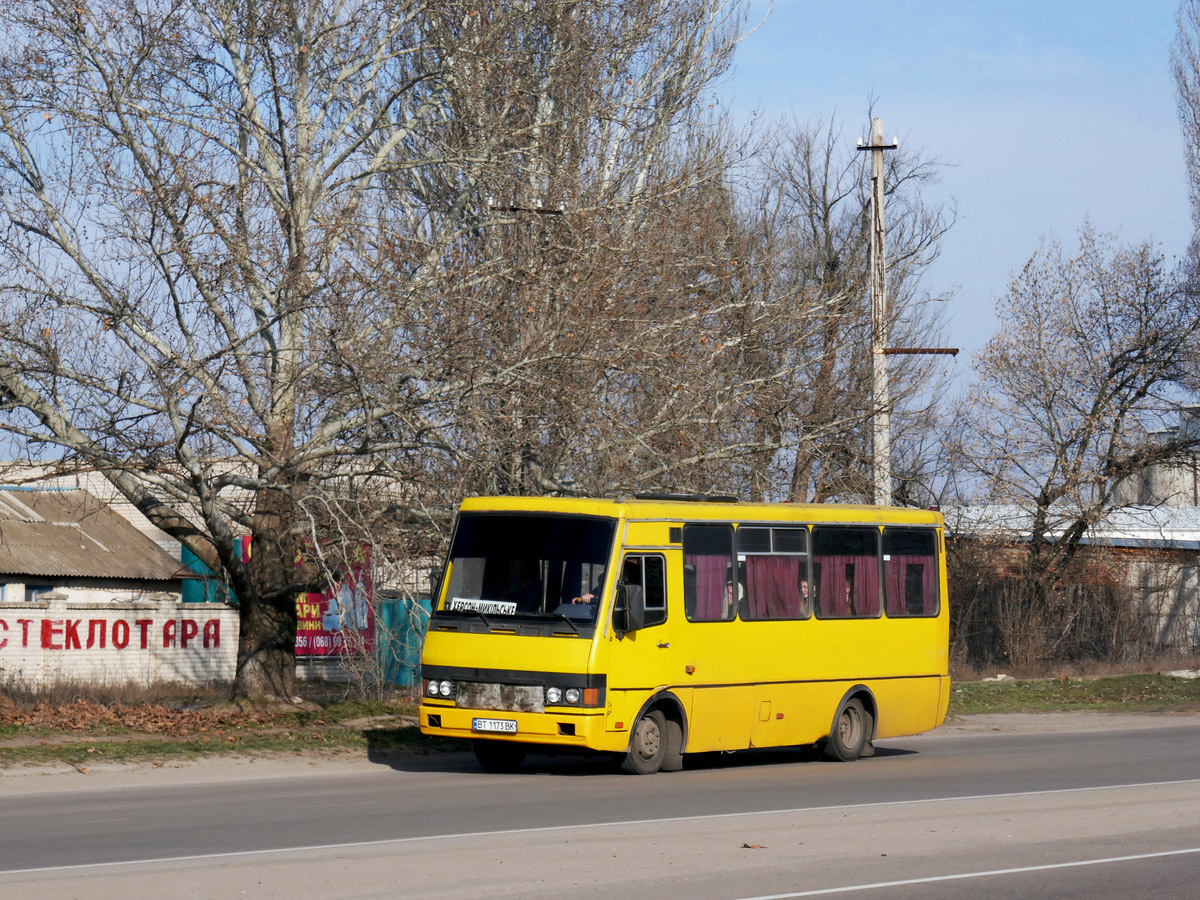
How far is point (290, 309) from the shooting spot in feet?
55.7

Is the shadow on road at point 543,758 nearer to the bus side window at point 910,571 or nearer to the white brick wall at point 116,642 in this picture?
the bus side window at point 910,571

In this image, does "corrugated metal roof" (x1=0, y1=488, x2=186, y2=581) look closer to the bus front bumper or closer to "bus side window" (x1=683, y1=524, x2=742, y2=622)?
the bus front bumper

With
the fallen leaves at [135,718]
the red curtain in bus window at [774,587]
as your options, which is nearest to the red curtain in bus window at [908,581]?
the red curtain in bus window at [774,587]

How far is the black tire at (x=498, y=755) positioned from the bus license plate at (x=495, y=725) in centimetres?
76

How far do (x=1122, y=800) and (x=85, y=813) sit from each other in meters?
8.81

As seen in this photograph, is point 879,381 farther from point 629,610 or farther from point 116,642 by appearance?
point 116,642

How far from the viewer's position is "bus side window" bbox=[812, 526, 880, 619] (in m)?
17.5

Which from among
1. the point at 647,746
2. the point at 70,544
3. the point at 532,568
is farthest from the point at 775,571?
the point at 70,544

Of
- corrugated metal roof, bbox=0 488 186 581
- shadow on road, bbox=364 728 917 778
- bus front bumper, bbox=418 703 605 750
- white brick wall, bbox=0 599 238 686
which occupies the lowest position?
shadow on road, bbox=364 728 917 778

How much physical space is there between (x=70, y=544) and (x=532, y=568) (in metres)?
26.5

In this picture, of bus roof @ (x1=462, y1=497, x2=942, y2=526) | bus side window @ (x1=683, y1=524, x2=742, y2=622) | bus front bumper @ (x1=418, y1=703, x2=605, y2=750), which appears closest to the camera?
bus front bumper @ (x1=418, y1=703, x2=605, y2=750)

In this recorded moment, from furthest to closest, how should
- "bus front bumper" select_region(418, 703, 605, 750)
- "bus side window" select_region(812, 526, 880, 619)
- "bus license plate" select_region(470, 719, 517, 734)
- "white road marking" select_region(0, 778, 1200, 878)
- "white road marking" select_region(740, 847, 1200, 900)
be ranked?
"bus side window" select_region(812, 526, 880, 619) → "bus license plate" select_region(470, 719, 517, 734) → "bus front bumper" select_region(418, 703, 605, 750) → "white road marking" select_region(0, 778, 1200, 878) → "white road marking" select_region(740, 847, 1200, 900)

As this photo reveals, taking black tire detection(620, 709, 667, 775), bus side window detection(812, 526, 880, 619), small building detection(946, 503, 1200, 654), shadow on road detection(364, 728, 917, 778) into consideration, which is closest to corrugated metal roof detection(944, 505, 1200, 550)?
small building detection(946, 503, 1200, 654)

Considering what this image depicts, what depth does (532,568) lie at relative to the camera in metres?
15.1
